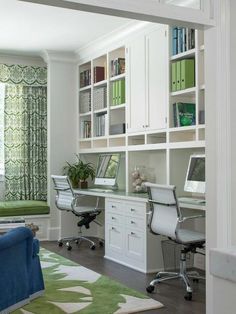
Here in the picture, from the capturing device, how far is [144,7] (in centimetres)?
282

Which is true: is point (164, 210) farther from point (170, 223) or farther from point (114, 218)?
point (114, 218)

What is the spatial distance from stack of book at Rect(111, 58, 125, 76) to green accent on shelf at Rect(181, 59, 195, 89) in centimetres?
141

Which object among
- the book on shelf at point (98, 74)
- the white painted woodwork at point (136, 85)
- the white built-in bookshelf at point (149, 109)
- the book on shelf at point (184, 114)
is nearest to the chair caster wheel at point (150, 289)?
the white built-in bookshelf at point (149, 109)

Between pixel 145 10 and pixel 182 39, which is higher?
pixel 182 39

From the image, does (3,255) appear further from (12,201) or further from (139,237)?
(12,201)

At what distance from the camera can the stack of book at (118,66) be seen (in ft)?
19.5

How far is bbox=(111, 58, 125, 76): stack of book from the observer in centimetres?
593

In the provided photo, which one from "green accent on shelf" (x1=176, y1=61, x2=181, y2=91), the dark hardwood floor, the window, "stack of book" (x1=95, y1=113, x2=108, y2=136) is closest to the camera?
the dark hardwood floor

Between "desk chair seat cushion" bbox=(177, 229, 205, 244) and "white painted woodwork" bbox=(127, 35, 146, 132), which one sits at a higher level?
"white painted woodwork" bbox=(127, 35, 146, 132)

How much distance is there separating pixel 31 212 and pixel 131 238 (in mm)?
2025

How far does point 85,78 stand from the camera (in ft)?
22.3

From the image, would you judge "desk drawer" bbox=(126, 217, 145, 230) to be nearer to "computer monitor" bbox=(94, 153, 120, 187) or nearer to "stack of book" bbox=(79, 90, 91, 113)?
"computer monitor" bbox=(94, 153, 120, 187)

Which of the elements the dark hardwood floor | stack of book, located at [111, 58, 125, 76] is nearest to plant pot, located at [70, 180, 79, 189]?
the dark hardwood floor

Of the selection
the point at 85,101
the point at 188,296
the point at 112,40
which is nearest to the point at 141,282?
the point at 188,296
